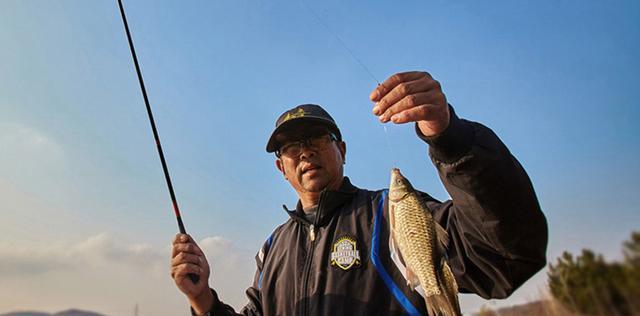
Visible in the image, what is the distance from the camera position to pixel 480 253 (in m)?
2.30

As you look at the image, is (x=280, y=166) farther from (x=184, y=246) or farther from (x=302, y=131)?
(x=184, y=246)

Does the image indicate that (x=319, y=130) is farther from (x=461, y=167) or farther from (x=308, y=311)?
(x=461, y=167)

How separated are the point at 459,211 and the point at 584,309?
3368 cm

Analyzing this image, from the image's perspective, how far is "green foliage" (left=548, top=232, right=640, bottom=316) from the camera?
1051 inches

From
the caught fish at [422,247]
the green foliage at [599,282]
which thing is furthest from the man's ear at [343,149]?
the green foliage at [599,282]

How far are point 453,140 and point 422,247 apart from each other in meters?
0.66

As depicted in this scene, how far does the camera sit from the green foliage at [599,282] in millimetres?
26689

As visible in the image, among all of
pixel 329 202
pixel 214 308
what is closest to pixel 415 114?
pixel 329 202

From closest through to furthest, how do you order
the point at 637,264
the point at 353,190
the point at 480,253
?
the point at 480,253 < the point at 353,190 < the point at 637,264

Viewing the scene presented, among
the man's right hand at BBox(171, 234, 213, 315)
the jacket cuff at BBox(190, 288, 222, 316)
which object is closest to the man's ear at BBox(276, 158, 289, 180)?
the man's right hand at BBox(171, 234, 213, 315)

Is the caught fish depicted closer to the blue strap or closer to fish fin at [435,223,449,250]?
fish fin at [435,223,449,250]

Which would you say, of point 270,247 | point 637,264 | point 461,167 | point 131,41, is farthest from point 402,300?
point 637,264

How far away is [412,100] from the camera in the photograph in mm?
2072

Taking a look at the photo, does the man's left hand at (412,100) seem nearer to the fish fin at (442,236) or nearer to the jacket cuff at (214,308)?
the fish fin at (442,236)
